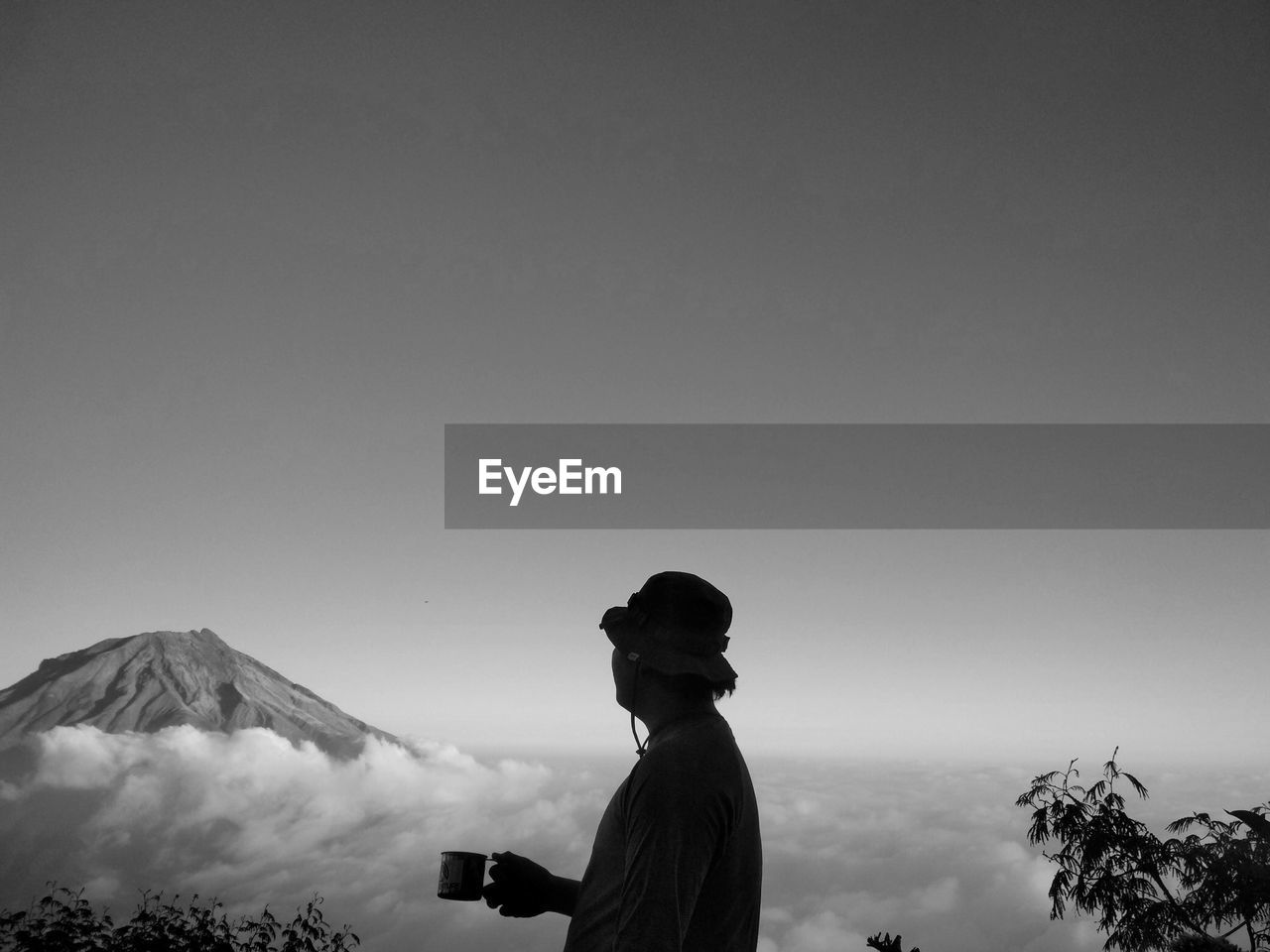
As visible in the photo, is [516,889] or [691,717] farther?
[516,889]

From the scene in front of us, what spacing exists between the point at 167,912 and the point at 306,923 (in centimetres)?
349

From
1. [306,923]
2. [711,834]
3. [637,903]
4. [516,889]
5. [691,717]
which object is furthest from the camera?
[306,923]

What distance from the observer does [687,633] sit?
7.11 ft

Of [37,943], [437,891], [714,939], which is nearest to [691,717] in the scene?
[714,939]

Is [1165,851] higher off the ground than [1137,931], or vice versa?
[1165,851]

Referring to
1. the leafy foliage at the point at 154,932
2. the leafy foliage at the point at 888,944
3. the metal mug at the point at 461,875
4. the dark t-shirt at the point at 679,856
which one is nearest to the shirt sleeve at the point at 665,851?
the dark t-shirt at the point at 679,856

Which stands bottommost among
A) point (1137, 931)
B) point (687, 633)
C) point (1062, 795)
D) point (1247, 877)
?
point (1137, 931)

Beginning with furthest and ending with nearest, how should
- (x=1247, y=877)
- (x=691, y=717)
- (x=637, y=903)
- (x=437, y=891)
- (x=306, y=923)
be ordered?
1. (x=306, y=923)
2. (x=1247, y=877)
3. (x=437, y=891)
4. (x=691, y=717)
5. (x=637, y=903)

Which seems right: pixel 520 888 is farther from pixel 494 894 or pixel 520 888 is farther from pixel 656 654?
pixel 656 654

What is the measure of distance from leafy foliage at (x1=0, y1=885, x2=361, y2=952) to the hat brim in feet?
52.8

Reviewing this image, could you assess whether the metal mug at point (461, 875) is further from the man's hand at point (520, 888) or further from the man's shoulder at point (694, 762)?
the man's shoulder at point (694, 762)

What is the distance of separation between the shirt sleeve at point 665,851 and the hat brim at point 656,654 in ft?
1.13

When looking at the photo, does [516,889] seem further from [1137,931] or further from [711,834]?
[1137,931]

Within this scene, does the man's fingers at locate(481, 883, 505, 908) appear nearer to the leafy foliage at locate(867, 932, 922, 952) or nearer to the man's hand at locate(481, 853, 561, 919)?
the man's hand at locate(481, 853, 561, 919)
